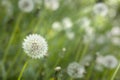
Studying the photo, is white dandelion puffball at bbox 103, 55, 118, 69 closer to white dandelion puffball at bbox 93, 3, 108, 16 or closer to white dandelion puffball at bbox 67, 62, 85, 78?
white dandelion puffball at bbox 67, 62, 85, 78

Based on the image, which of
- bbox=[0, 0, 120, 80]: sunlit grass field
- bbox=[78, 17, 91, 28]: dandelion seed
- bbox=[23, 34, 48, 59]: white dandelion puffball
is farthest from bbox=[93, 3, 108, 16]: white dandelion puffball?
bbox=[23, 34, 48, 59]: white dandelion puffball

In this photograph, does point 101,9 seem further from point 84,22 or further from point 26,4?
point 26,4

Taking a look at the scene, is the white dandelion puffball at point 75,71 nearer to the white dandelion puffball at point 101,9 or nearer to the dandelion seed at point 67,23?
the white dandelion puffball at point 101,9

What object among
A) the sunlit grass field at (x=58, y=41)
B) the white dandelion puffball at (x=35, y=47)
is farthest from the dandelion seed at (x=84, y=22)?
the white dandelion puffball at (x=35, y=47)

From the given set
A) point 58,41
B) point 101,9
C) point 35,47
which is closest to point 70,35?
point 58,41

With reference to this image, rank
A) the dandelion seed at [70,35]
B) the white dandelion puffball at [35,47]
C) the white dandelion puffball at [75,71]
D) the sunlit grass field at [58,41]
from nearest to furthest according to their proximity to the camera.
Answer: the white dandelion puffball at [35,47], the white dandelion puffball at [75,71], the sunlit grass field at [58,41], the dandelion seed at [70,35]

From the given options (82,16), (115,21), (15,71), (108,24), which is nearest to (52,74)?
(15,71)

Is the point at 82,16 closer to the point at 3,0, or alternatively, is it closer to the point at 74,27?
the point at 74,27
